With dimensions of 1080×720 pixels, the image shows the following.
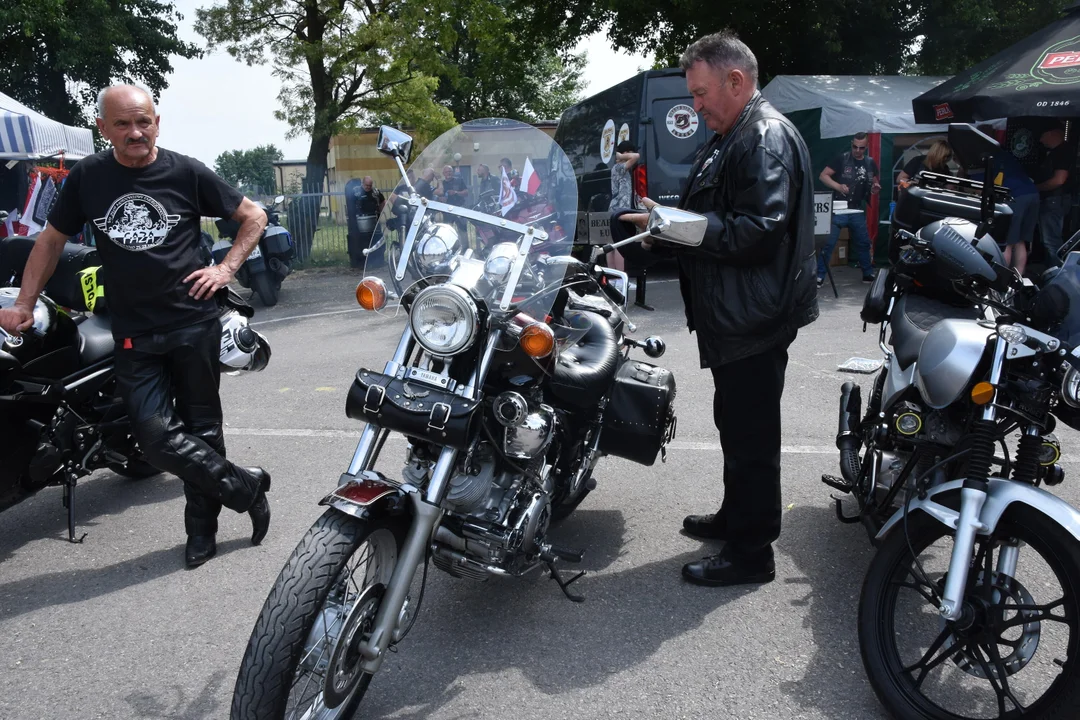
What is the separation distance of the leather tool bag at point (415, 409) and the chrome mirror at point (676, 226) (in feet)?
2.33

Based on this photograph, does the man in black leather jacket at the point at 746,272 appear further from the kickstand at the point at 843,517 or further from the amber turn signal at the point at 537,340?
the amber turn signal at the point at 537,340

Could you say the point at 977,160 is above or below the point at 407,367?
above

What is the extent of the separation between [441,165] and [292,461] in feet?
7.76

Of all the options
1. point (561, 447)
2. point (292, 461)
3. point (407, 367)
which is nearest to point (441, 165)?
point (407, 367)

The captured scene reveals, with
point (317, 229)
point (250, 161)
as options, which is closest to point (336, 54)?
point (317, 229)

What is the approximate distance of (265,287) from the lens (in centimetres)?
1033

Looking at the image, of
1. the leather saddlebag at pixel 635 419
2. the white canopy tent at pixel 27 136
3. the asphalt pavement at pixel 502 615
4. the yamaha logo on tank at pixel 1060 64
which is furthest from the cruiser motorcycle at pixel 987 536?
the white canopy tent at pixel 27 136

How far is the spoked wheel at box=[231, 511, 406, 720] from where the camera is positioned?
2.14 metres

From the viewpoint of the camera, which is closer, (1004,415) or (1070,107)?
(1004,415)

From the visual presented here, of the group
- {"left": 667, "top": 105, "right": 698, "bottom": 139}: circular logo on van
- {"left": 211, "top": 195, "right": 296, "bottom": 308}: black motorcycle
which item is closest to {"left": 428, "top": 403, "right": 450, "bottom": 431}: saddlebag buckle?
{"left": 211, "top": 195, "right": 296, "bottom": 308}: black motorcycle

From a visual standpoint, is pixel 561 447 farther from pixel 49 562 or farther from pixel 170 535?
pixel 49 562

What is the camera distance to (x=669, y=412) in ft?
11.6

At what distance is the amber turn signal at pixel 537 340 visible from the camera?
2582mm

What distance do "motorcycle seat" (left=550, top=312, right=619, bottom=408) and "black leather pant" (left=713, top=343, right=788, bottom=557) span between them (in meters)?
0.39
